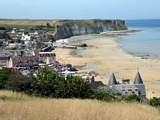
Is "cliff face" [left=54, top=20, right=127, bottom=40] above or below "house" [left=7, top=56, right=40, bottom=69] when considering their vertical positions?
below

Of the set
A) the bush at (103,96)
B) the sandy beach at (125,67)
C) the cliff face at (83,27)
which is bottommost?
the cliff face at (83,27)

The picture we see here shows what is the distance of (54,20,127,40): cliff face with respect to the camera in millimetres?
151250

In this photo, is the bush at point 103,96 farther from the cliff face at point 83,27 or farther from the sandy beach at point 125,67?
the cliff face at point 83,27

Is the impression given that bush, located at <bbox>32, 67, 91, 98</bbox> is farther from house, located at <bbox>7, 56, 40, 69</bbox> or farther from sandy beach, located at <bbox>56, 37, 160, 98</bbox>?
house, located at <bbox>7, 56, 40, 69</bbox>

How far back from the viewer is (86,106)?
10.4 meters

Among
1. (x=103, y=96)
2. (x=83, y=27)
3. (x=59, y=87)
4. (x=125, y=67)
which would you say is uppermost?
(x=59, y=87)

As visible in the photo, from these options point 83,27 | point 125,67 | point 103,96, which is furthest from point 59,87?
point 83,27

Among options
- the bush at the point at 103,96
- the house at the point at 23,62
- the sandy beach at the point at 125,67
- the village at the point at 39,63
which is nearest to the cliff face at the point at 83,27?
the village at the point at 39,63

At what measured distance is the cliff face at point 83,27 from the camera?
151 metres

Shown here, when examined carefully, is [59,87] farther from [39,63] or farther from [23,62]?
[39,63]

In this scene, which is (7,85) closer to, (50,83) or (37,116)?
(50,83)

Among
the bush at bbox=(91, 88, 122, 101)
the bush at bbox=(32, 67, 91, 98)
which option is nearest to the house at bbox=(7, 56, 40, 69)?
the bush at bbox=(32, 67, 91, 98)

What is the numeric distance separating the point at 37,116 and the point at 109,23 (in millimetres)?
184475

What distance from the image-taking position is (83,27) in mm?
169875
